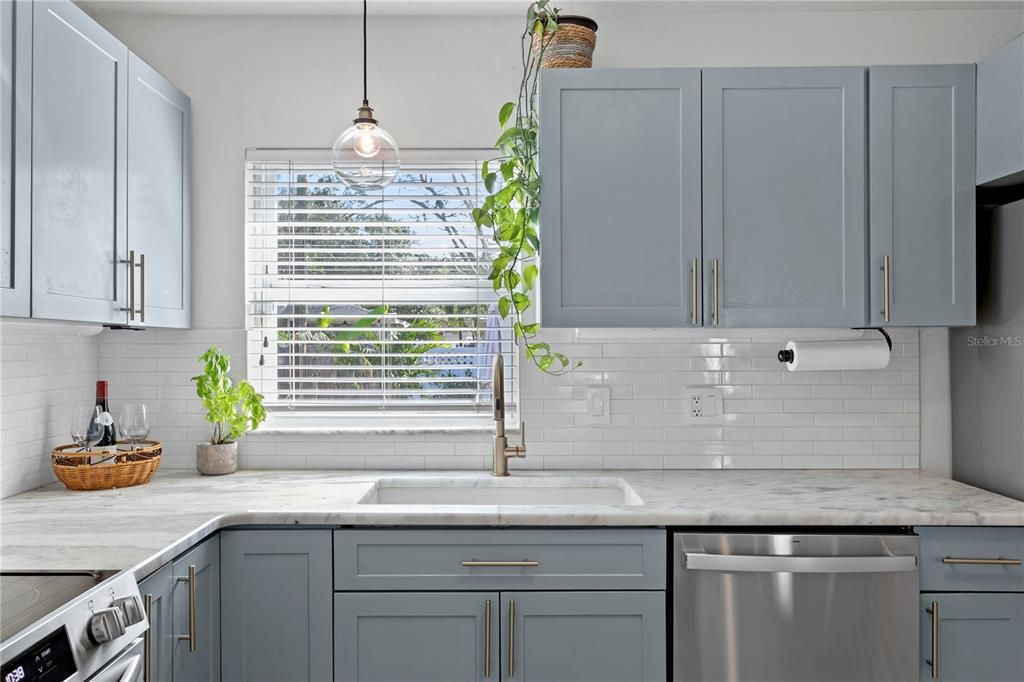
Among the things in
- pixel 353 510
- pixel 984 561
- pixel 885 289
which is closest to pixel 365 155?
pixel 353 510

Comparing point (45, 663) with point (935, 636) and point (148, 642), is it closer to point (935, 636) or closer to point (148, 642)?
Result: point (148, 642)

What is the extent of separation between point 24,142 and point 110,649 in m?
1.14

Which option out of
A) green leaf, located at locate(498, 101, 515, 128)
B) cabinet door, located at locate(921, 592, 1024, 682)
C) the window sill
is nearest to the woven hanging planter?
green leaf, located at locate(498, 101, 515, 128)

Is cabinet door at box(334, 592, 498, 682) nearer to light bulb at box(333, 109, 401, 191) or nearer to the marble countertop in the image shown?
the marble countertop

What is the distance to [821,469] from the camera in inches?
105

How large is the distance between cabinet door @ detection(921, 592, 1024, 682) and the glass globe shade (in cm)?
191

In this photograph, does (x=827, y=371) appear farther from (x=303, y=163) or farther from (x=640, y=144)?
(x=303, y=163)

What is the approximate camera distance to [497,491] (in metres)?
2.55

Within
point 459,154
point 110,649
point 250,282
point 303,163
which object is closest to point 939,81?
point 459,154

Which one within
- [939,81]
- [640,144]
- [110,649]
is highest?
[939,81]

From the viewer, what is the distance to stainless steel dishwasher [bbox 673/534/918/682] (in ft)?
6.51

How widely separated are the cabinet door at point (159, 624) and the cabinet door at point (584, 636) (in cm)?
82

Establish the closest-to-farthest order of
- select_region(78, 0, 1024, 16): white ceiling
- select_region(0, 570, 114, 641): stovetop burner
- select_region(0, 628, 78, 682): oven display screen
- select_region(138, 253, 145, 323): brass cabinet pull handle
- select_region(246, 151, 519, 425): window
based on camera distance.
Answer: select_region(0, 628, 78, 682): oven display screen < select_region(0, 570, 114, 641): stovetop burner < select_region(138, 253, 145, 323): brass cabinet pull handle < select_region(78, 0, 1024, 16): white ceiling < select_region(246, 151, 519, 425): window

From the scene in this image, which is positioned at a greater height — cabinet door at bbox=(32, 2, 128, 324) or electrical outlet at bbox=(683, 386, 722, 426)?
cabinet door at bbox=(32, 2, 128, 324)
